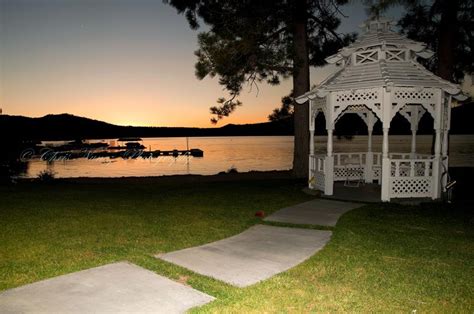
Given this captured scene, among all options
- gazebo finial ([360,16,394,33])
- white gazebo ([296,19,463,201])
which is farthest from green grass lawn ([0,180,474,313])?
gazebo finial ([360,16,394,33])

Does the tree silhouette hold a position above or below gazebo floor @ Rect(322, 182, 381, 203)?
above

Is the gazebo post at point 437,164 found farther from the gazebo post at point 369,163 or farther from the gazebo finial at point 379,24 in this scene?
the gazebo post at point 369,163

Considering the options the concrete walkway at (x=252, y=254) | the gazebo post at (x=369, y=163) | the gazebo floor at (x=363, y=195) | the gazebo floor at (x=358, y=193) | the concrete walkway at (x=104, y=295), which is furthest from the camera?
the gazebo post at (x=369, y=163)

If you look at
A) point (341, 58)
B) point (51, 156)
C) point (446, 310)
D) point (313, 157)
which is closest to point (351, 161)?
point (313, 157)

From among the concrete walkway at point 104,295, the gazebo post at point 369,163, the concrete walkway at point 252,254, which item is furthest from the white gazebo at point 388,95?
the concrete walkway at point 104,295

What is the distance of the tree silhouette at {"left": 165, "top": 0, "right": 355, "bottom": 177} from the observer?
567 inches

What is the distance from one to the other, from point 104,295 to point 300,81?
1397 centimetres

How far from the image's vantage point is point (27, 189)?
1413 cm

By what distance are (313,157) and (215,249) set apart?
7.91m

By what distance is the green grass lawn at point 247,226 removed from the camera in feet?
14.4

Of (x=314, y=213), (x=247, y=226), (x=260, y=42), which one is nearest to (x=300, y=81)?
(x=260, y=42)

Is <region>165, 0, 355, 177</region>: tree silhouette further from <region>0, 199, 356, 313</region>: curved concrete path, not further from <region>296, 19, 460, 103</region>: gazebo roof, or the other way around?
<region>0, 199, 356, 313</region>: curved concrete path

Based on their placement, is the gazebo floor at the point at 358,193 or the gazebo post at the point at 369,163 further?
the gazebo post at the point at 369,163

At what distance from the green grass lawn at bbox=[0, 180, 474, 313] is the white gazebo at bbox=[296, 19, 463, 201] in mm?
1100
